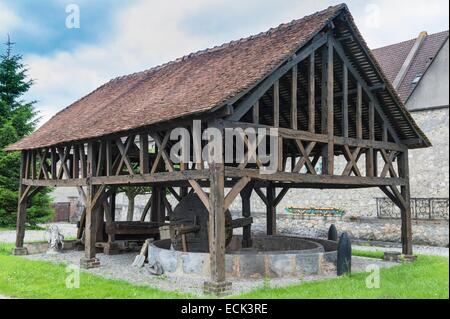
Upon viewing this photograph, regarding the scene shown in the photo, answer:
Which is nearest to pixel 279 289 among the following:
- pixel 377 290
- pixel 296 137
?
pixel 377 290

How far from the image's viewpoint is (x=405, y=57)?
2355 cm

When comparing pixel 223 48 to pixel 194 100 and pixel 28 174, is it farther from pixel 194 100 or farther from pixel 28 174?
pixel 28 174

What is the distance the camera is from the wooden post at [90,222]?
12203 millimetres

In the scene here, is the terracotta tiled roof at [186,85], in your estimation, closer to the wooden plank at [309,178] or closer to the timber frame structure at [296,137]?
the timber frame structure at [296,137]

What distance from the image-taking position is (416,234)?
18.3m

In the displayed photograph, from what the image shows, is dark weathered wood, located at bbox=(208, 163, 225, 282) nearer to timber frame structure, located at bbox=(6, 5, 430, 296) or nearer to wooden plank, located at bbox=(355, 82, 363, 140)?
timber frame structure, located at bbox=(6, 5, 430, 296)

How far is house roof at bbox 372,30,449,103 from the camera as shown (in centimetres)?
2156

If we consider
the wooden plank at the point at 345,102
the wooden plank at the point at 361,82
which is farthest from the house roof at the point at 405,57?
the wooden plank at the point at 345,102

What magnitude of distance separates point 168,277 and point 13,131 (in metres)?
18.4

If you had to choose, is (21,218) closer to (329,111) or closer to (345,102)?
(329,111)

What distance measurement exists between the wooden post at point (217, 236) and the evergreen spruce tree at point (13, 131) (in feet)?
61.7

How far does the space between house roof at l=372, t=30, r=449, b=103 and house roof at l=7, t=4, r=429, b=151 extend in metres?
9.23

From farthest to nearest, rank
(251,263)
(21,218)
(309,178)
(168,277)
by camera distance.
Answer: (21,218), (309,178), (168,277), (251,263)

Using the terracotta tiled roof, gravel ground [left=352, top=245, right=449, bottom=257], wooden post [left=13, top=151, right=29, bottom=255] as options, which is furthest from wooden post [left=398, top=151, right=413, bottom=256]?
wooden post [left=13, top=151, right=29, bottom=255]
